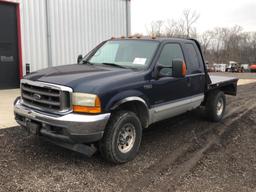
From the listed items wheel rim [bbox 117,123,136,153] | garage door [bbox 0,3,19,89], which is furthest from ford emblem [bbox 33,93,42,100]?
garage door [bbox 0,3,19,89]

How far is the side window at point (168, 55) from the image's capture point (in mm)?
5559

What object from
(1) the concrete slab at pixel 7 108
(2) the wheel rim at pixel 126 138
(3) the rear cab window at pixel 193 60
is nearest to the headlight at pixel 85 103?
→ (2) the wheel rim at pixel 126 138

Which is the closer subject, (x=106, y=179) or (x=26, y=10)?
(x=106, y=179)

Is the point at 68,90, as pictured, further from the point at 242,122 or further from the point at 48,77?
the point at 242,122

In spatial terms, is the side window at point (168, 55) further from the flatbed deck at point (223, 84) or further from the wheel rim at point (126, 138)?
the flatbed deck at point (223, 84)

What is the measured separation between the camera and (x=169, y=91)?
560cm

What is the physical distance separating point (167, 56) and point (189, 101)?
3.48 feet

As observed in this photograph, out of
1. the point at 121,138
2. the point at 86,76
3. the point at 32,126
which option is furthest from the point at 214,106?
the point at 32,126

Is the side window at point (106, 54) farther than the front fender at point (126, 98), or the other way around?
the side window at point (106, 54)

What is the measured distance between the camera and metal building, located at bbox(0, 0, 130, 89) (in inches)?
473

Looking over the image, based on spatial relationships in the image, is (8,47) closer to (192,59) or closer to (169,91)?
(192,59)

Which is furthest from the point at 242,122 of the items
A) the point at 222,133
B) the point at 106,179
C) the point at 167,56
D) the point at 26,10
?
the point at 26,10

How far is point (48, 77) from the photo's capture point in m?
4.68

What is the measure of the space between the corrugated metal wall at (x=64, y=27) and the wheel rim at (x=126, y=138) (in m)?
8.62
